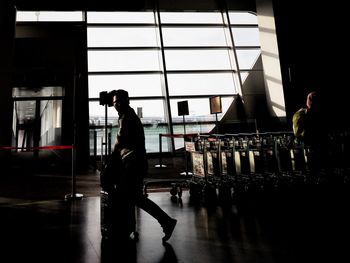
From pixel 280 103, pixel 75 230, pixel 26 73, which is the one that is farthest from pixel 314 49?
pixel 26 73

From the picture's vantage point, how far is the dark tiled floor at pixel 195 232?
1.77 metres

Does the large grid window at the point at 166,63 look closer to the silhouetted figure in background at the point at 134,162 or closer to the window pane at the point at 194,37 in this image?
the window pane at the point at 194,37

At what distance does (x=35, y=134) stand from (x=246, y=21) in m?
8.59

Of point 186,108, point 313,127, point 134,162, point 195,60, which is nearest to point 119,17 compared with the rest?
point 195,60

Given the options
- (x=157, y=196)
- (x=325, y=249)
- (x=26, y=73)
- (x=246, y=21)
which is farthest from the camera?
(x=246, y=21)

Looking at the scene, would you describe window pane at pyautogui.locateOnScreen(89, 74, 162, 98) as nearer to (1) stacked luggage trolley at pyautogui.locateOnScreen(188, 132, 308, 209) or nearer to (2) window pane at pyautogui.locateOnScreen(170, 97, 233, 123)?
(2) window pane at pyautogui.locateOnScreen(170, 97, 233, 123)

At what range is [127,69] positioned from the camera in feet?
26.7

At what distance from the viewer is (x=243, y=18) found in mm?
9734

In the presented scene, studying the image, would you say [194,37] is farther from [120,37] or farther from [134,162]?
[134,162]

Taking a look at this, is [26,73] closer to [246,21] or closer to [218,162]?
[218,162]

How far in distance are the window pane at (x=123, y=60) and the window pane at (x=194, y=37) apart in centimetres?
79

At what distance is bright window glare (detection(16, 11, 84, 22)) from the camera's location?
8.46 m

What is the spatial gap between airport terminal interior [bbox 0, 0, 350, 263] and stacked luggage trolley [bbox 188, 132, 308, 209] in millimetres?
20

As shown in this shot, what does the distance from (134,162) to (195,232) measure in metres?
0.86
